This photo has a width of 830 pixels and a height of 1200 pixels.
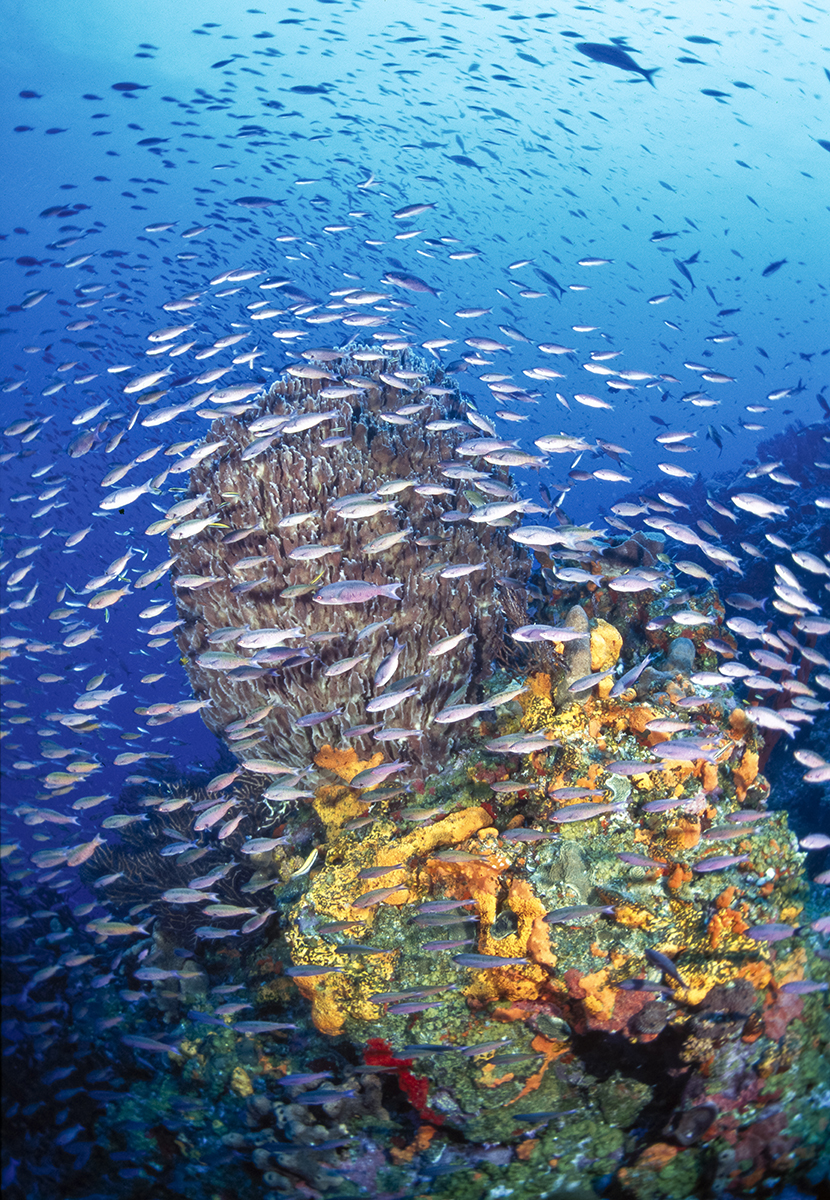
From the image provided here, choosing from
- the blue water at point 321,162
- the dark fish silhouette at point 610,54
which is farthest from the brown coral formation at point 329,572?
the blue water at point 321,162

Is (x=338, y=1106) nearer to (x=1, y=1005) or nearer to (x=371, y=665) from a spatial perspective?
(x=1, y=1005)

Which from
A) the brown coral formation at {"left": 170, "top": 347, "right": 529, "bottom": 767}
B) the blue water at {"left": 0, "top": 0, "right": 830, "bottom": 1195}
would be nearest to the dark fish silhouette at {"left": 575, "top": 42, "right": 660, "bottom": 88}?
the brown coral formation at {"left": 170, "top": 347, "right": 529, "bottom": 767}

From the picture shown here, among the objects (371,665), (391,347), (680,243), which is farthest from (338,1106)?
(680,243)

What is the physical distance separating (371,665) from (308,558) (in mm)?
1097

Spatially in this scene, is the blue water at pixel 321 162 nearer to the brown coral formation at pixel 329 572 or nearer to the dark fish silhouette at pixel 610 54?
the dark fish silhouette at pixel 610 54

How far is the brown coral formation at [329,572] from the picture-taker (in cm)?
506

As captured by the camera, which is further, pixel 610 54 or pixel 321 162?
pixel 321 162

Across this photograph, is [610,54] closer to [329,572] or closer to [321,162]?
[329,572]

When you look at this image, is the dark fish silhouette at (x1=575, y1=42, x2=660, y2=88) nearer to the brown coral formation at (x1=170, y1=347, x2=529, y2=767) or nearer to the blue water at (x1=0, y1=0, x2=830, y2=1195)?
the brown coral formation at (x1=170, y1=347, x2=529, y2=767)

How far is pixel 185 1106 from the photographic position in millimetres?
4930

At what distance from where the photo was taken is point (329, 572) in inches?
199

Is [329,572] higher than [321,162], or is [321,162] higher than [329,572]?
[321,162]

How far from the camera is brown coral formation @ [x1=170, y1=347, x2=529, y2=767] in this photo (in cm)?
506

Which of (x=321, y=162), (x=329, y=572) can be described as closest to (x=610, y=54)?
(x=329, y=572)
